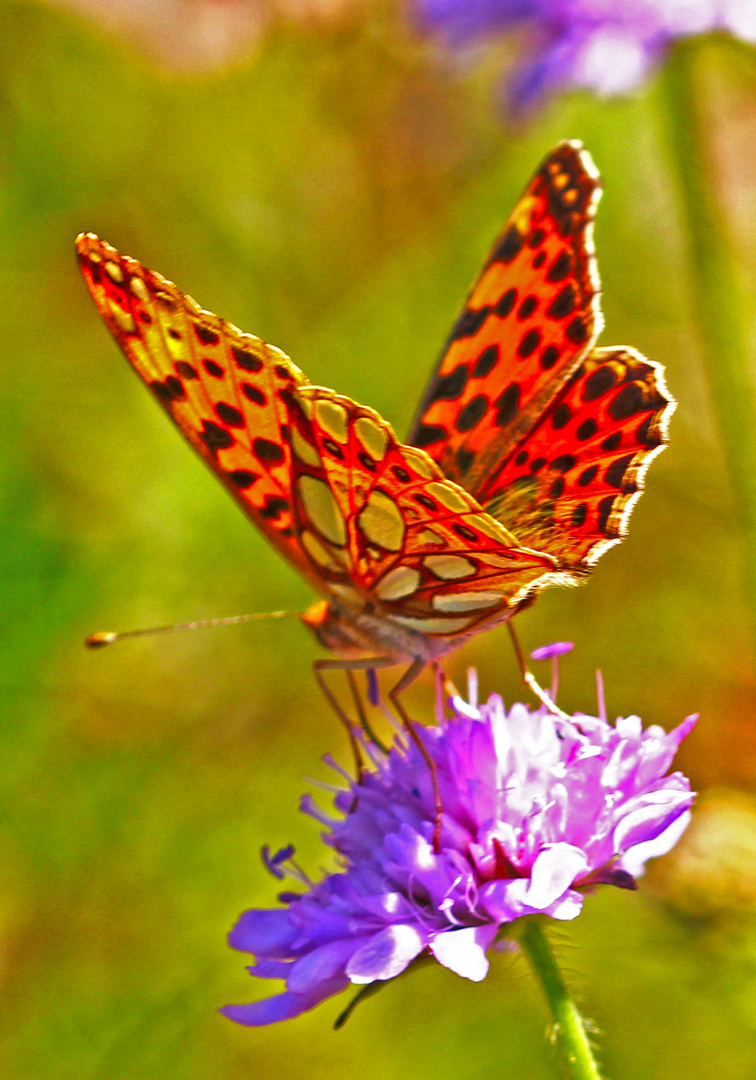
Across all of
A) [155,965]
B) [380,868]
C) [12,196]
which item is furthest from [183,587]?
[380,868]

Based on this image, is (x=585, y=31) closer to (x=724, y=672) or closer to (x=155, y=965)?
(x=724, y=672)

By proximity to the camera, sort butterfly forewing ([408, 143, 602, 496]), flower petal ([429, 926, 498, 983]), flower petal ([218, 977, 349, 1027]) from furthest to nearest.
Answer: butterfly forewing ([408, 143, 602, 496]) → flower petal ([218, 977, 349, 1027]) → flower petal ([429, 926, 498, 983])

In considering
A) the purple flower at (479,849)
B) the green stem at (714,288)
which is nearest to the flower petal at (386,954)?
the purple flower at (479,849)

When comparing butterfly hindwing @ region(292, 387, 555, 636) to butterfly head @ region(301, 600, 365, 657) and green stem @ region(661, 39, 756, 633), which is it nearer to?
butterfly head @ region(301, 600, 365, 657)

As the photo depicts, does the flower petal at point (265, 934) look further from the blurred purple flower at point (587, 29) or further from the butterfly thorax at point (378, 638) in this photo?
the blurred purple flower at point (587, 29)

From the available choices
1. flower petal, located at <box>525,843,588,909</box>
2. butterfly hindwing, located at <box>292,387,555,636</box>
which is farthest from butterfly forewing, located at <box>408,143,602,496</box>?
flower petal, located at <box>525,843,588,909</box>

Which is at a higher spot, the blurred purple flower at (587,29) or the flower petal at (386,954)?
the blurred purple flower at (587,29)
